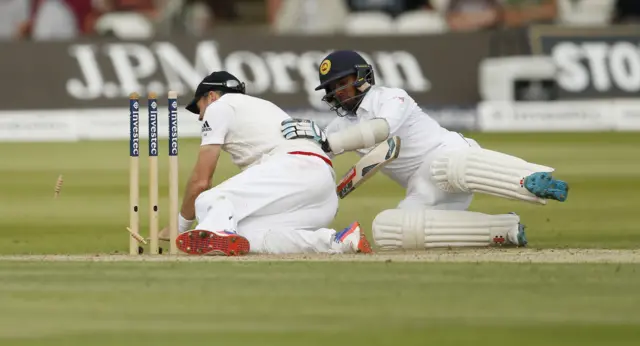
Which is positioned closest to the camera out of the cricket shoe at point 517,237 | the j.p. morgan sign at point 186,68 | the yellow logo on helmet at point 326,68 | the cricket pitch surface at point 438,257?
the cricket pitch surface at point 438,257

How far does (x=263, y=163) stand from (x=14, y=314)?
2383 mm

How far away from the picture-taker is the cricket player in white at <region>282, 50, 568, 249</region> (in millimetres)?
7949

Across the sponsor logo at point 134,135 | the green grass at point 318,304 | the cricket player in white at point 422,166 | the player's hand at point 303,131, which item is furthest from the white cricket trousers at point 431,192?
the sponsor logo at point 134,135

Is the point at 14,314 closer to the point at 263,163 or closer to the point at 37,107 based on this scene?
the point at 263,163

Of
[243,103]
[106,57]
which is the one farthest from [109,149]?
[243,103]

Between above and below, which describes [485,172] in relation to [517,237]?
above

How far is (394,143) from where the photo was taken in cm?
793

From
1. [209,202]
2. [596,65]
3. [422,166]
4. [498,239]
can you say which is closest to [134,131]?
[209,202]

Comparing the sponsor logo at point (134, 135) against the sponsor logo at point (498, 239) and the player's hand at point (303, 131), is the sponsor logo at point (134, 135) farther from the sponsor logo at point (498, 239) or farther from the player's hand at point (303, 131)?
the sponsor logo at point (498, 239)

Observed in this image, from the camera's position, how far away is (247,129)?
798cm

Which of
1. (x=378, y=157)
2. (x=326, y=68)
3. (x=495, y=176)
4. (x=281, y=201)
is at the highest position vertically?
(x=326, y=68)

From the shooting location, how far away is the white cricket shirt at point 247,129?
7.91m

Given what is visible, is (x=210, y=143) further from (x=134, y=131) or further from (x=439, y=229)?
(x=439, y=229)

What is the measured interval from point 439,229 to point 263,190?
1044mm
